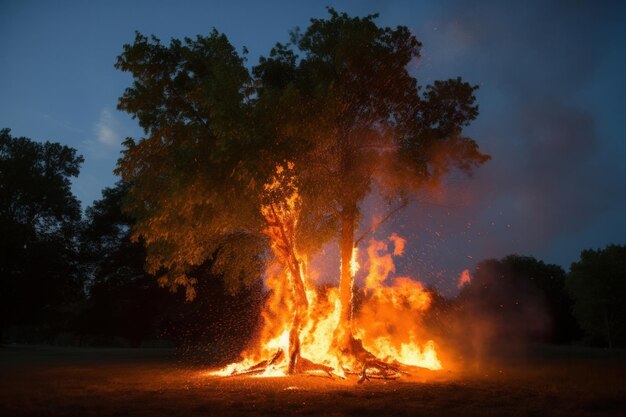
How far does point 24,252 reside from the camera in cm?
4509

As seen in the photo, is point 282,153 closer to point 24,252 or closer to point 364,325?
point 364,325

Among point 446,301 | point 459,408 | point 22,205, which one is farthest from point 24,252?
point 446,301

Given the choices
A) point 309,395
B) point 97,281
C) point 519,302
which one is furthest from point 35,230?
point 519,302

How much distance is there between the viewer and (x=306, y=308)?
2162 centimetres

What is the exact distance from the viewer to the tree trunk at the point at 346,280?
21641 mm

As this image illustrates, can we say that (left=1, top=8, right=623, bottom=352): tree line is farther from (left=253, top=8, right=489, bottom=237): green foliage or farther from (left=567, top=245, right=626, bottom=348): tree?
(left=567, top=245, right=626, bottom=348): tree

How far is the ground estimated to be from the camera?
1205cm

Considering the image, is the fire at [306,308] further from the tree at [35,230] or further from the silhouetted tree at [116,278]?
the tree at [35,230]

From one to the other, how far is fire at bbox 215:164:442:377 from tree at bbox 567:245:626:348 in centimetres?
4851

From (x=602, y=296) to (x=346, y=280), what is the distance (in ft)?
182

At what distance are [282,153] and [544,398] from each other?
1096 centimetres

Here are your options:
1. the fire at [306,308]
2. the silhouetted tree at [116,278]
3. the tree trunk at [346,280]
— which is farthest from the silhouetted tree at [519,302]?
the tree trunk at [346,280]

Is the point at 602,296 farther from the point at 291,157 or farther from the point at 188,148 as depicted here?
the point at 188,148

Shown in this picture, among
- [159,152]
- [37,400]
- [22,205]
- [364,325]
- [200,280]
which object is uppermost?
[22,205]
